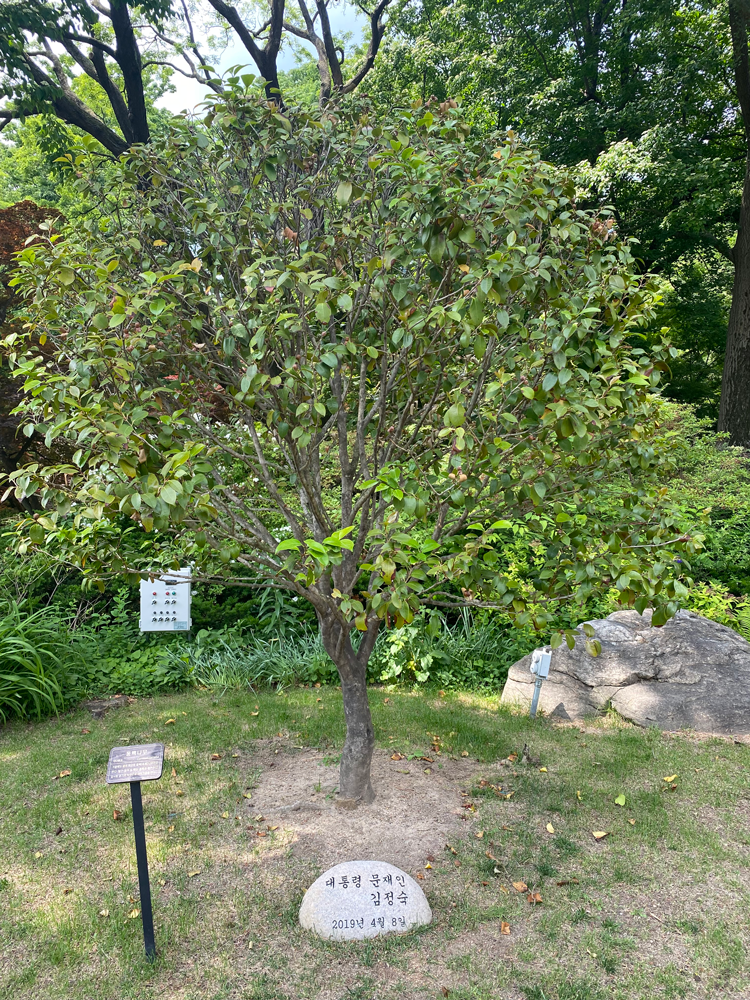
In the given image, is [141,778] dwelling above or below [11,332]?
below

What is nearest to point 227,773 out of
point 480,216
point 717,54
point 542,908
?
point 542,908

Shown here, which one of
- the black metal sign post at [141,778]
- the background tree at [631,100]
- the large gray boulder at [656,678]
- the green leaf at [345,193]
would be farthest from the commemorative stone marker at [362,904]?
the background tree at [631,100]

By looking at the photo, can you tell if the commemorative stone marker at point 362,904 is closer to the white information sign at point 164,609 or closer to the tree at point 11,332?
the white information sign at point 164,609

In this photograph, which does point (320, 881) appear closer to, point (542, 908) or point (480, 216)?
point (542, 908)

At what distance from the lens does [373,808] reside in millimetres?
3906

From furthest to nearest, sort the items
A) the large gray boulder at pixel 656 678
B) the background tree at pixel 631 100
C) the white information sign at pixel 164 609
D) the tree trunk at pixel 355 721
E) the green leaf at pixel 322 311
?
the background tree at pixel 631 100 < the white information sign at pixel 164 609 < the large gray boulder at pixel 656 678 < the tree trunk at pixel 355 721 < the green leaf at pixel 322 311

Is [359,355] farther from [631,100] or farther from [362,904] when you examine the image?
[631,100]

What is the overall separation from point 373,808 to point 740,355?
972cm

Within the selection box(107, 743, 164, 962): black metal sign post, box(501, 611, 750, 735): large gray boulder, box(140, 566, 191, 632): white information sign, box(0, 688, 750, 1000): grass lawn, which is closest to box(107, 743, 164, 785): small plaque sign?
box(107, 743, 164, 962): black metal sign post

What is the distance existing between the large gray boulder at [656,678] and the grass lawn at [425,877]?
1.08 feet

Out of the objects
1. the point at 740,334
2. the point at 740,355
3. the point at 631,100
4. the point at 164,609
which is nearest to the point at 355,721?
the point at 164,609

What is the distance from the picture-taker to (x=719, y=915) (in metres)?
3.11

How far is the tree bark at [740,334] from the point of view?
10.4 m

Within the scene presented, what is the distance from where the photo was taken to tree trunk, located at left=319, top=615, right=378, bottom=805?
3.84m
